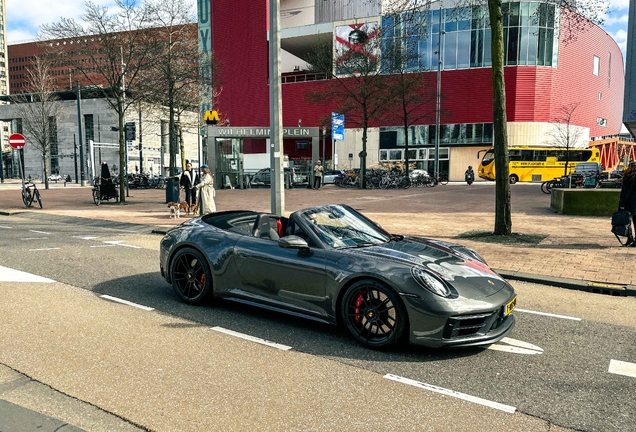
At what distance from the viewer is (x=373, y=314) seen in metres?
4.38

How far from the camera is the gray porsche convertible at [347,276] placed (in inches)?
163

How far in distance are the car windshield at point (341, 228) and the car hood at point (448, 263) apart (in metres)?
0.19

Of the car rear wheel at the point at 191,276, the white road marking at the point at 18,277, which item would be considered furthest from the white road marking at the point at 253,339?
the white road marking at the point at 18,277

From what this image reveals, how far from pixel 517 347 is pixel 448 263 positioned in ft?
3.14

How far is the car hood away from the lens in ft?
14.2

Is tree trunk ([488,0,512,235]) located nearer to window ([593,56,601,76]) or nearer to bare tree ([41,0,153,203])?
bare tree ([41,0,153,203])

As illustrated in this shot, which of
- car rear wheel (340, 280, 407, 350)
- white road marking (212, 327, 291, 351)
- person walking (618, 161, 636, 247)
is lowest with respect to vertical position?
white road marking (212, 327, 291, 351)

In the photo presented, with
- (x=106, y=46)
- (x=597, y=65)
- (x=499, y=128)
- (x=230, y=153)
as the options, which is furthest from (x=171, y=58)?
(x=597, y=65)

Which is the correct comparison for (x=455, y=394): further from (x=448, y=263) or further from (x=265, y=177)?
(x=265, y=177)

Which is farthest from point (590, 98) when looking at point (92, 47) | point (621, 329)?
point (621, 329)

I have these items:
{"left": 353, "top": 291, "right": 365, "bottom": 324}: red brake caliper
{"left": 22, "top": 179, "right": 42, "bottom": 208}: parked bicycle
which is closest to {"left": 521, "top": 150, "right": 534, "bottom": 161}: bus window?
{"left": 22, "top": 179, "right": 42, "bottom": 208}: parked bicycle

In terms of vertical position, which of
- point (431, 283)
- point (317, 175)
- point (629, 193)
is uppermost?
point (317, 175)

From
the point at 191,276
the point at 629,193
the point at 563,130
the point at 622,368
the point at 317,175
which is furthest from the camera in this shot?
the point at 563,130

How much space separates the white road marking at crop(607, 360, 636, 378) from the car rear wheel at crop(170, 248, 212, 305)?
12.9ft
